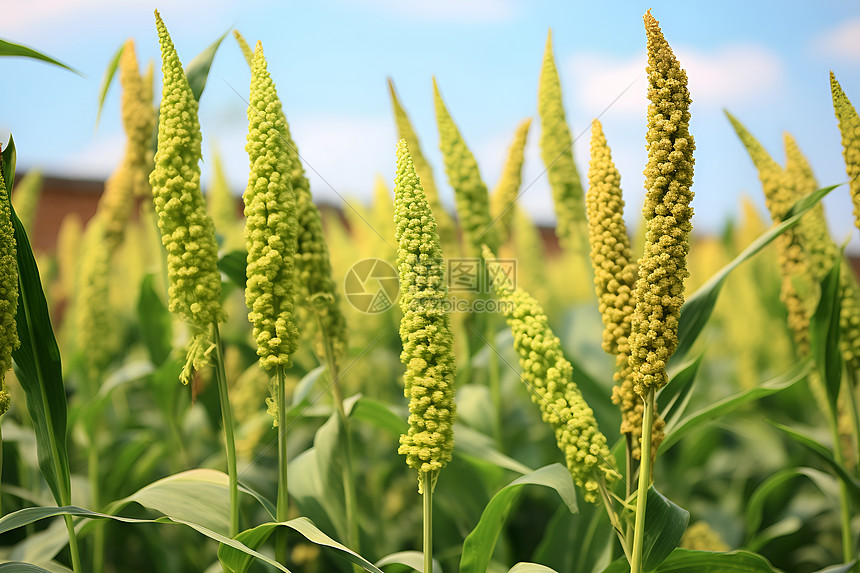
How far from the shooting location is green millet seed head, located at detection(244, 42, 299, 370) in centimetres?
51

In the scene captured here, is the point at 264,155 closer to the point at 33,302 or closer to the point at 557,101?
the point at 33,302

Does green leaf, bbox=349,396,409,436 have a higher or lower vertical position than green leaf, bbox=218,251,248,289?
lower

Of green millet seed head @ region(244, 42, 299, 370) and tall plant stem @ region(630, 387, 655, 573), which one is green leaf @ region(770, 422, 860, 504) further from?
green millet seed head @ region(244, 42, 299, 370)

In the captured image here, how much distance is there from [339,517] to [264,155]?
15.5 inches

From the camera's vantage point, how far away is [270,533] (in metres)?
0.55

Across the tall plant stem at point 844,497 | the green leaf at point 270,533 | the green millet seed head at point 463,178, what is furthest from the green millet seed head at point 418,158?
the tall plant stem at point 844,497

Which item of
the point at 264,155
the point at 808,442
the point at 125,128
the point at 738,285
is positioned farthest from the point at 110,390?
the point at 738,285

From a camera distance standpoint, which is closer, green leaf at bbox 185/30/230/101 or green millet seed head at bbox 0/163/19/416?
green millet seed head at bbox 0/163/19/416

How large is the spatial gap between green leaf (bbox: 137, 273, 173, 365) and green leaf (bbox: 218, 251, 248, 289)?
0.38 m

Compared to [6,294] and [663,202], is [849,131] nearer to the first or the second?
[663,202]

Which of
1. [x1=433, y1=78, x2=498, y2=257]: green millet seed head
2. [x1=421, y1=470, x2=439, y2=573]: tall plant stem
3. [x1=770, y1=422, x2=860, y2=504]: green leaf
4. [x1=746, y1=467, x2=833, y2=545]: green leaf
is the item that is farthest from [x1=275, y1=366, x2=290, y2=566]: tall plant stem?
[x1=746, y1=467, x2=833, y2=545]: green leaf

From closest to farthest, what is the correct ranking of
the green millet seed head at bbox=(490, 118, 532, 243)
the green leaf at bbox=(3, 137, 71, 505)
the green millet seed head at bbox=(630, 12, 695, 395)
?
1. the green millet seed head at bbox=(630, 12, 695, 395)
2. the green leaf at bbox=(3, 137, 71, 505)
3. the green millet seed head at bbox=(490, 118, 532, 243)

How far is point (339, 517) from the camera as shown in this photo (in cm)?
72

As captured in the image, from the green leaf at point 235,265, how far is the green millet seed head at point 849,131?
0.55 metres
